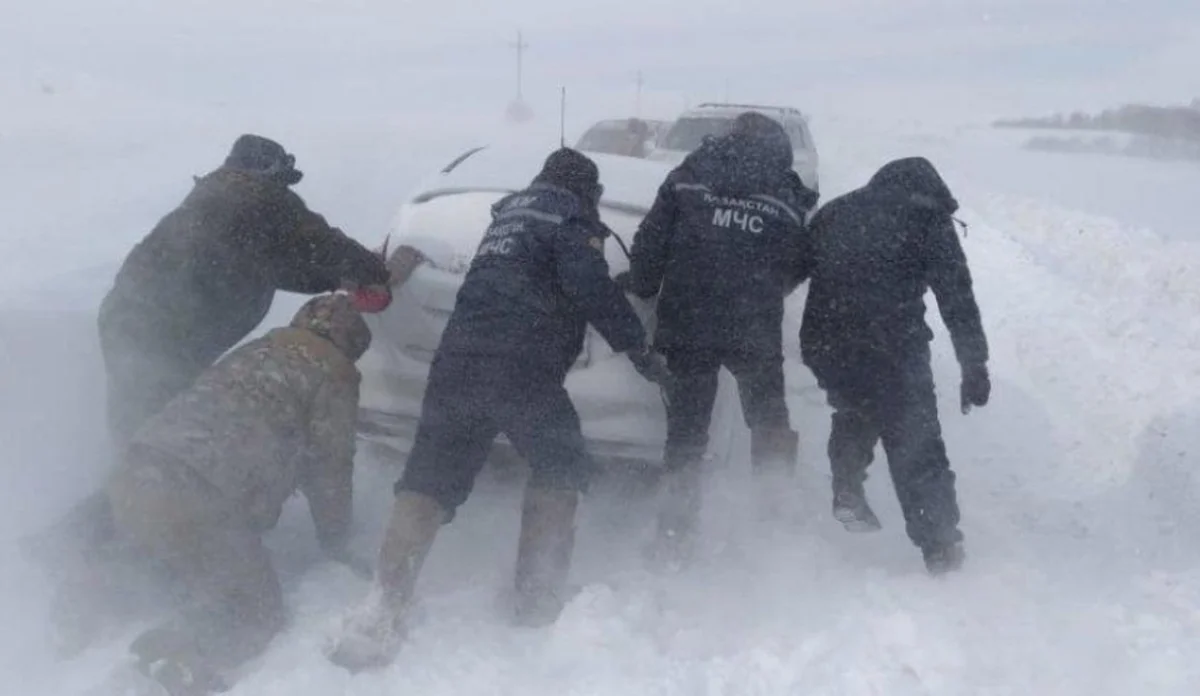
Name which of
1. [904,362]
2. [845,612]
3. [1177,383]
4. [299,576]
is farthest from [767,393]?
[1177,383]

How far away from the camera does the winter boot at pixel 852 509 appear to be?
414 centimetres

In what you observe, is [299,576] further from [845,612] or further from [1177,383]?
[1177,383]

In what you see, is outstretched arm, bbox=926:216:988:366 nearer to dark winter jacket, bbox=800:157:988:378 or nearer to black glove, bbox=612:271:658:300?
dark winter jacket, bbox=800:157:988:378

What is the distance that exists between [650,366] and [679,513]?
652mm

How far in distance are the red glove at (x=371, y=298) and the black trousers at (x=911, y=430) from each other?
71.3 inches

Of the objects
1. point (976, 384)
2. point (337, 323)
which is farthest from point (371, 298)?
point (976, 384)

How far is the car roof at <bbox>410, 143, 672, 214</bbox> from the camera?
16.3 ft

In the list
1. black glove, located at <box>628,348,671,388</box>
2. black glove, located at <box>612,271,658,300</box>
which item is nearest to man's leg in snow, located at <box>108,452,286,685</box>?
black glove, located at <box>628,348,671,388</box>

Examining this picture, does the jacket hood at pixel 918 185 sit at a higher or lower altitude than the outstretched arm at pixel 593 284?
higher

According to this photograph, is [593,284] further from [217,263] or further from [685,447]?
[217,263]

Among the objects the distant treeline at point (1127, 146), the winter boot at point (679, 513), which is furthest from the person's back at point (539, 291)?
the distant treeline at point (1127, 146)

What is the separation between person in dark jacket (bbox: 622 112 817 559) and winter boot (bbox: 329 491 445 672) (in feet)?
3.61

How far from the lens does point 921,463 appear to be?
13.1ft

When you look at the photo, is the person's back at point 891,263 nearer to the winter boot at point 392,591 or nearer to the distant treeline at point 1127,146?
the winter boot at point 392,591
